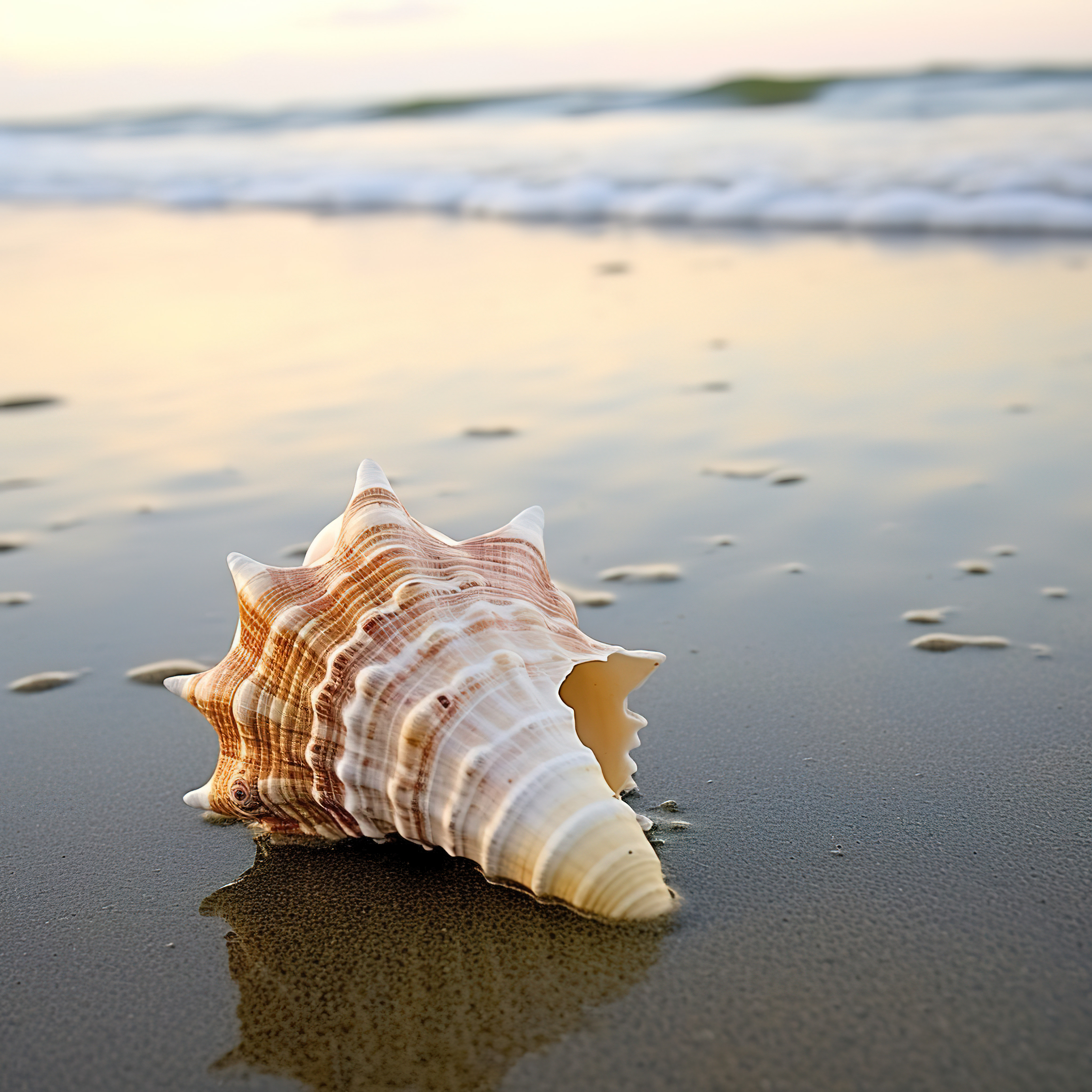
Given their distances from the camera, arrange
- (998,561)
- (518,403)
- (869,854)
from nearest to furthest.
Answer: (869,854)
(998,561)
(518,403)

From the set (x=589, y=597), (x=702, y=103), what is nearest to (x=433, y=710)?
(x=589, y=597)

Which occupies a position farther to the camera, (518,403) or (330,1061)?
(518,403)

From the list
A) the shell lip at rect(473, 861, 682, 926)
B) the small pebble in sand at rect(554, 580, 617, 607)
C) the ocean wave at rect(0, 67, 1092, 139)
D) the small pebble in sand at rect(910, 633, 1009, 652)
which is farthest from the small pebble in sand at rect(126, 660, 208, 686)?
the ocean wave at rect(0, 67, 1092, 139)

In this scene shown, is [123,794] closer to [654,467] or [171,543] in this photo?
[171,543]

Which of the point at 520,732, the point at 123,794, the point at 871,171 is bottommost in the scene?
the point at 123,794

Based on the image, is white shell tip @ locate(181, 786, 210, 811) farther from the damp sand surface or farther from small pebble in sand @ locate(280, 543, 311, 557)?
small pebble in sand @ locate(280, 543, 311, 557)

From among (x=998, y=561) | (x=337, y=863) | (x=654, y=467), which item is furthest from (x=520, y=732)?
(x=654, y=467)
